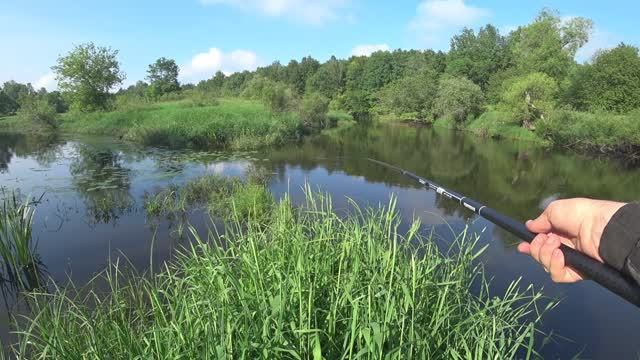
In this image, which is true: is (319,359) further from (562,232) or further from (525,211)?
(525,211)

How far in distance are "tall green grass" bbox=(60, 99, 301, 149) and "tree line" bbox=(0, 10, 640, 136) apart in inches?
155

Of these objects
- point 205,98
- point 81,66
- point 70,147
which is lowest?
point 70,147

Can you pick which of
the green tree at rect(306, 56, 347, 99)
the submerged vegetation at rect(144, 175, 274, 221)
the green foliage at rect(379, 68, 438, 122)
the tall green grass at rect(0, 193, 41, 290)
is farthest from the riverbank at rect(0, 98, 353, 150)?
the green tree at rect(306, 56, 347, 99)

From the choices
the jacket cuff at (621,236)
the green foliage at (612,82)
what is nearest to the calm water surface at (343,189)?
the jacket cuff at (621,236)

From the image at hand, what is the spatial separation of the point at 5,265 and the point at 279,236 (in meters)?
5.78

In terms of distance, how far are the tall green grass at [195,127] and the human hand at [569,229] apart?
21268mm

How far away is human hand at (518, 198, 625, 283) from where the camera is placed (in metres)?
1.19

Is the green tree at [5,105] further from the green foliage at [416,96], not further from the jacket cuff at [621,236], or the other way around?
the jacket cuff at [621,236]

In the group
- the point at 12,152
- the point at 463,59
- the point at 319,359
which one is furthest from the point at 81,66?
the point at 463,59

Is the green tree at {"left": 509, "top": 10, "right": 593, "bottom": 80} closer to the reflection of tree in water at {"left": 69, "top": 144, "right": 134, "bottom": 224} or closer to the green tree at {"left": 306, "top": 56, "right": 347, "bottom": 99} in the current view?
the reflection of tree in water at {"left": 69, "top": 144, "right": 134, "bottom": 224}

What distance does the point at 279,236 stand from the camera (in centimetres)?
404

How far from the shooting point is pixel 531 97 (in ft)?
110

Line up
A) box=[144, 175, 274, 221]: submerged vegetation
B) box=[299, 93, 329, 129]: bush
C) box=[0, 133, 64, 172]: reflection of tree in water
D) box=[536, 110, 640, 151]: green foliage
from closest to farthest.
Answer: box=[144, 175, 274, 221]: submerged vegetation → box=[0, 133, 64, 172]: reflection of tree in water → box=[536, 110, 640, 151]: green foliage → box=[299, 93, 329, 129]: bush

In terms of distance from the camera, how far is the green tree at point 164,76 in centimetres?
6056
